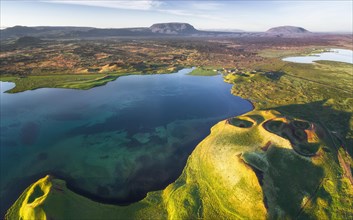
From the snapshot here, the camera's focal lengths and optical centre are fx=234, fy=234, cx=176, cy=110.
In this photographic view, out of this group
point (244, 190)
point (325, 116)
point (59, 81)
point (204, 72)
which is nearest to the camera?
point (244, 190)

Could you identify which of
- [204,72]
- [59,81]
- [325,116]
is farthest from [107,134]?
[204,72]

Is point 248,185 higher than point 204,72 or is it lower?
lower

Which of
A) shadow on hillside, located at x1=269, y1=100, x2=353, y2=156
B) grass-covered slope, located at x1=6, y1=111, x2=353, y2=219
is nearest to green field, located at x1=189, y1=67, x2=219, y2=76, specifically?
shadow on hillside, located at x1=269, y1=100, x2=353, y2=156

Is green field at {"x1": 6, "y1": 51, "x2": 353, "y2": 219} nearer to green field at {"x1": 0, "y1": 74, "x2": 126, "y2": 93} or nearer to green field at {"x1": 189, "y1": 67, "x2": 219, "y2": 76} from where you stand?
green field at {"x1": 0, "y1": 74, "x2": 126, "y2": 93}

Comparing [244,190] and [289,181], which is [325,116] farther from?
[244,190]

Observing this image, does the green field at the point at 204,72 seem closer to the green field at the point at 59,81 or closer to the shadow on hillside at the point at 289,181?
the green field at the point at 59,81

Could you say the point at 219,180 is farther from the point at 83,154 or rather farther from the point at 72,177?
the point at 83,154

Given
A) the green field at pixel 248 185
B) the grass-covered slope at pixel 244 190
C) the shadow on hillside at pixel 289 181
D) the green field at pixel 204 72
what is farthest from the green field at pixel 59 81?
the shadow on hillside at pixel 289 181
